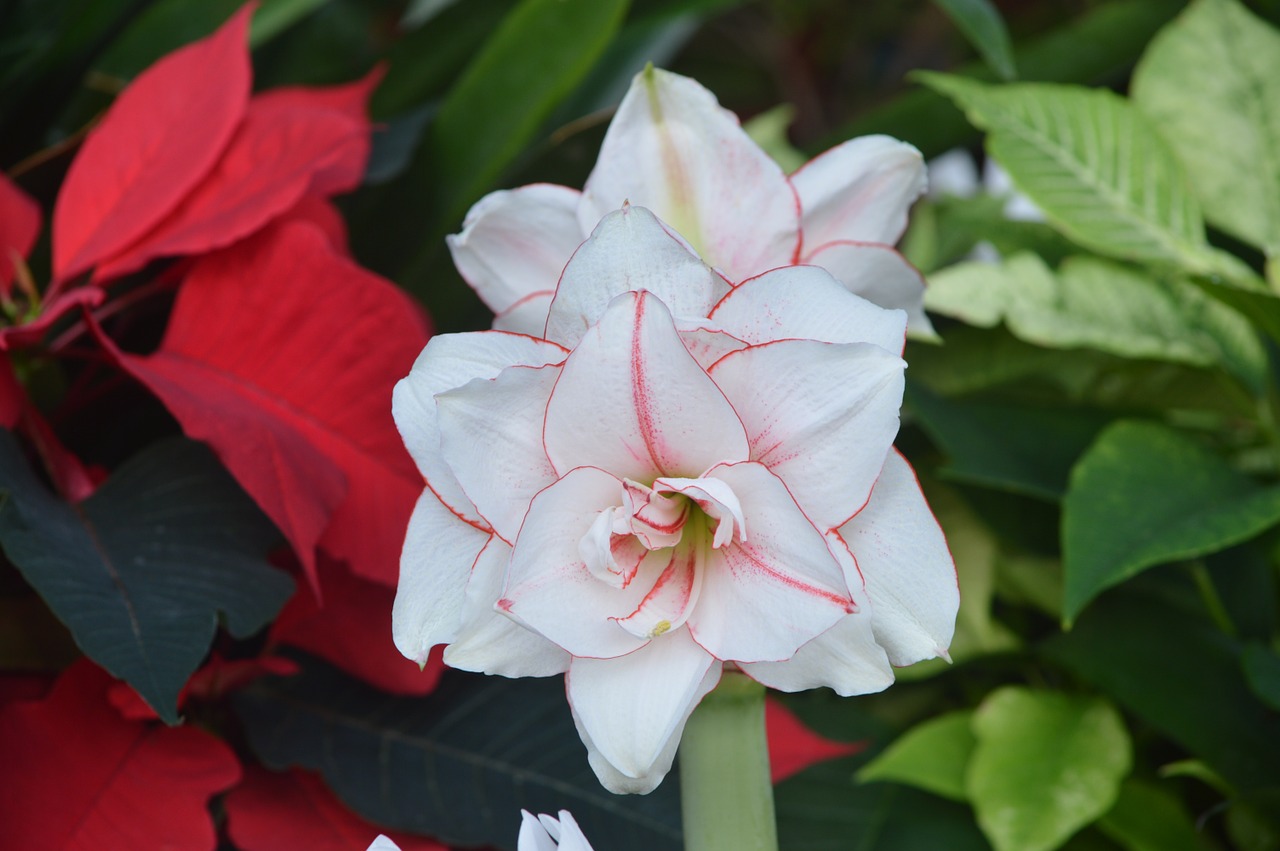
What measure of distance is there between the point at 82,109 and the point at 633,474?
1.35 feet

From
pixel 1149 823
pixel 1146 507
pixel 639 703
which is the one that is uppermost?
pixel 639 703

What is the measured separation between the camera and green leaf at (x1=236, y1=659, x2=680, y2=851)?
39 cm

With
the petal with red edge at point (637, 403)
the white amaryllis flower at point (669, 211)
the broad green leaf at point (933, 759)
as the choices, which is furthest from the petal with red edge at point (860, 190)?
the broad green leaf at point (933, 759)

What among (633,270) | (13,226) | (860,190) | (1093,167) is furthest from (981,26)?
(13,226)

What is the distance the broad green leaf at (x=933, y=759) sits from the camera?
0.46 metres

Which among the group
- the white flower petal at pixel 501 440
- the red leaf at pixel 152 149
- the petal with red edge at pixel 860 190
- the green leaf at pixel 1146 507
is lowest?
the green leaf at pixel 1146 507

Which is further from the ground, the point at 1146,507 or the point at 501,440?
the point at 501,440

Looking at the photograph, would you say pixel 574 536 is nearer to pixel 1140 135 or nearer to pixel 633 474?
pixel 633 474

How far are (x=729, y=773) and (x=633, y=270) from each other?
0.43 feet

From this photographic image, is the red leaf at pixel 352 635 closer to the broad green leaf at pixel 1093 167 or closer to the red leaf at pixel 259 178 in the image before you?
the red leaf at pixel 259 178

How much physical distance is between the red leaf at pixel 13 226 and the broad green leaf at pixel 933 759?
0.38 meters

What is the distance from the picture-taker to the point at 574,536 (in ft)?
0.89

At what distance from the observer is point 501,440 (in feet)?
0.91

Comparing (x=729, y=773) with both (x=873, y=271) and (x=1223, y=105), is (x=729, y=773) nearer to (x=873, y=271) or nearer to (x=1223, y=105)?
(x=873, y=271)
